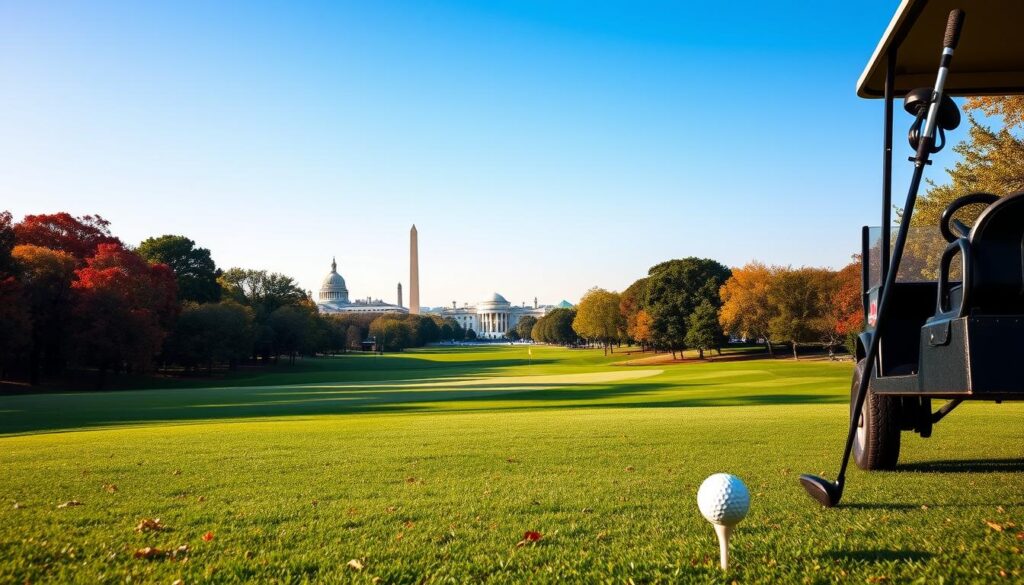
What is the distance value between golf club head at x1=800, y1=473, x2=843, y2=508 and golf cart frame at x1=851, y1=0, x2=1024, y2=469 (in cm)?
93

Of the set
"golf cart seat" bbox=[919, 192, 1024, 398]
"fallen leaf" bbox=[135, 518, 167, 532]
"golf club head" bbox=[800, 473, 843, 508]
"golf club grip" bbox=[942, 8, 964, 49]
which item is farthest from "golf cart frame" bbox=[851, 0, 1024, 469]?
"fallen leaf" bbox=[135, 518, 167, 532]

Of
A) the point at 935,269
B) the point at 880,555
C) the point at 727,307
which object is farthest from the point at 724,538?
the point at 727,307

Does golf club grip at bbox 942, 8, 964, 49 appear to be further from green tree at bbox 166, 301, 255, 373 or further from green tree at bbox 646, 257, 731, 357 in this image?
green tree at bbox 646, 257, 731, 357

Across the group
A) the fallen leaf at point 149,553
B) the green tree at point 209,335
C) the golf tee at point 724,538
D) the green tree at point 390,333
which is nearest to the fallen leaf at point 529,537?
the golf tee at point 724,538

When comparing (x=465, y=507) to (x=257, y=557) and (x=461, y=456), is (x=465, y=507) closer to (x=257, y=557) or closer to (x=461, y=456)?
(x=257, y=557)

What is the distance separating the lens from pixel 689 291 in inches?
3386

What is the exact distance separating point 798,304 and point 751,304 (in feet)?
14.2

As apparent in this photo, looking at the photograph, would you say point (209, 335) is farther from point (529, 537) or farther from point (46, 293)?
point (529, 537)

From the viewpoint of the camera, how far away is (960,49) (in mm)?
6172

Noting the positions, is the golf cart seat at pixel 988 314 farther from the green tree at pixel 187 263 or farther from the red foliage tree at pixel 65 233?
the green tree at pixel 187 263

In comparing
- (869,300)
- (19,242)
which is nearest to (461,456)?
(869,300)

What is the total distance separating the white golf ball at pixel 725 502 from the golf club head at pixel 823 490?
6.50 feet

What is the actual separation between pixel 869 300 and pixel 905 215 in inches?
121

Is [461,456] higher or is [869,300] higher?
[869,300]
